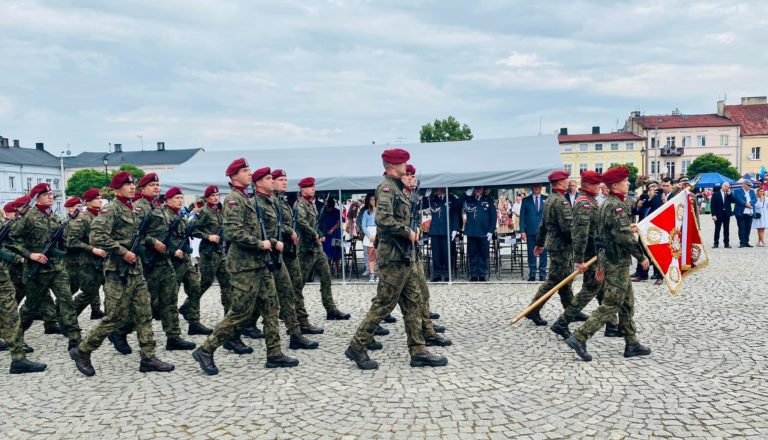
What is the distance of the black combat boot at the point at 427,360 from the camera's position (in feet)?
18.2

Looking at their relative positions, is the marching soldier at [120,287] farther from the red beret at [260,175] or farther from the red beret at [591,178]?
the red beret at [591,178]

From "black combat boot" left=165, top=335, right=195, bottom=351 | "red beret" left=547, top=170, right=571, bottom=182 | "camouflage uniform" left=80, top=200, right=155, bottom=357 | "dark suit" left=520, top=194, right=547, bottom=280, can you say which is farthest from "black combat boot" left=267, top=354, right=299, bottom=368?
"dark suit" left=520, top=194, right=547, bottom=280

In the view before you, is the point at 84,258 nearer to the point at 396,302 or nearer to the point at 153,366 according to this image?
the point at 153,366

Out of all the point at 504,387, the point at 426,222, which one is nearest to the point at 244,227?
the point at 504,387

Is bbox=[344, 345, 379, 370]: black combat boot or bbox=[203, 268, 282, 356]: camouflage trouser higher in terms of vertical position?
bbox=[203, 268, 282, 356]: camouflage trouser

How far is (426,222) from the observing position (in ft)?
38.4

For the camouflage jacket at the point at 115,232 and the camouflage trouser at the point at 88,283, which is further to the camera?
the camouflage trouser at the point at 88,283

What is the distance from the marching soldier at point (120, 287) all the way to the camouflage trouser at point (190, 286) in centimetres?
142

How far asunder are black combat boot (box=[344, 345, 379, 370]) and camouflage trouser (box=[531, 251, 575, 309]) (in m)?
2.64

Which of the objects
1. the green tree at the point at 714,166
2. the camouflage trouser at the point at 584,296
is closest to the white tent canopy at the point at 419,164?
the camouflage trouser at the point at 584,296

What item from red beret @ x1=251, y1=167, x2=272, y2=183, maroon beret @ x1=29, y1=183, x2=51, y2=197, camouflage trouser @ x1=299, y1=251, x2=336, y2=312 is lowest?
camouflage trouser @ x1=299, y1=251, x2=336, y2=312

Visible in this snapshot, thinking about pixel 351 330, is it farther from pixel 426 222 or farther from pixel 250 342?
pixel 426 222

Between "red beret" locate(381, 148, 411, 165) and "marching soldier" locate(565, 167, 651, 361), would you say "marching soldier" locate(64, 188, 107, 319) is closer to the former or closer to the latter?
"red beret" locate(381, 148, 411, 165)

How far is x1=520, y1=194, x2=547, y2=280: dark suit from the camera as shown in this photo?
10.9 m
